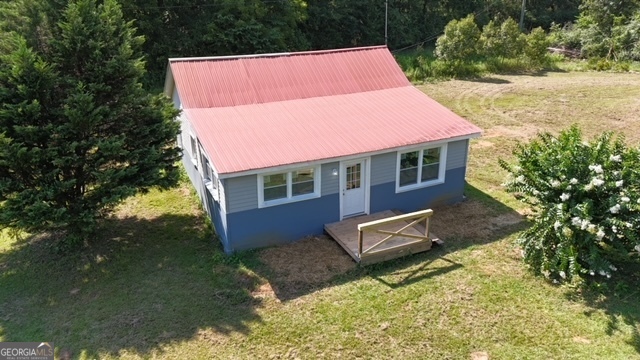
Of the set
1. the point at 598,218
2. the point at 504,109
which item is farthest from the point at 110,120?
the point at 504,109

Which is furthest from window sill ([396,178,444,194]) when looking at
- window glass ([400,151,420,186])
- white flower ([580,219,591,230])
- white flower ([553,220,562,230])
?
white flower ([580,219,591,230])

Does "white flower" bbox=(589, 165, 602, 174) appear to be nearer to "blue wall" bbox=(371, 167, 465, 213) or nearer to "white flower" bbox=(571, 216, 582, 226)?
"white flower" bbox=(571, 216, 582, 226)

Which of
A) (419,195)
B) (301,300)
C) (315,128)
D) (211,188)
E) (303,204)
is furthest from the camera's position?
(419,195)

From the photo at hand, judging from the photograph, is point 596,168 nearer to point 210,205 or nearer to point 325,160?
point 325,160

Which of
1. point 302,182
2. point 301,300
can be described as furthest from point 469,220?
point 301,300

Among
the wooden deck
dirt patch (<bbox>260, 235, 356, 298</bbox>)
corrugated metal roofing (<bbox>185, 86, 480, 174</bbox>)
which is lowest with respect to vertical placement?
dirt patch (<bbox>260, 235, 356, 298</bbox>)

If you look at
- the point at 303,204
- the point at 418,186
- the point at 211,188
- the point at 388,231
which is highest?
the point at 211,188
